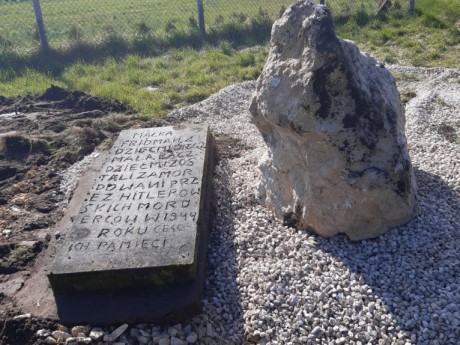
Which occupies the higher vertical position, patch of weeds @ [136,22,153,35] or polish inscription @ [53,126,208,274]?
polish inscription @ [53,126,208,274]

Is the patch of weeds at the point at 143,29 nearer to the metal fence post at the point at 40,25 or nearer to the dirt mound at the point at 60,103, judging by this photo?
the metal fence post at the point at 40,25

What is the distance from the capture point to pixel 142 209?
15.7ft

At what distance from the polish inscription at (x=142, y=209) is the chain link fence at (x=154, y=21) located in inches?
270

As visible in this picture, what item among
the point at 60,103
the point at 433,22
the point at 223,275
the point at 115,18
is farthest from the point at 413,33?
the point at 223,275

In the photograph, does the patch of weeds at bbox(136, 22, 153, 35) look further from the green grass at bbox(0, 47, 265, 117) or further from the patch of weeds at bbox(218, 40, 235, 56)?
the patch of weeds at bbox(218, 40, 235, 56)

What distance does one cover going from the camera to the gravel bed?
375 cm

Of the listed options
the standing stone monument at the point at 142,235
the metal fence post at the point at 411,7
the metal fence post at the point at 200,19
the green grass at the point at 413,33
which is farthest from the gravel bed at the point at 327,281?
the metal fence post at the point at 411,7

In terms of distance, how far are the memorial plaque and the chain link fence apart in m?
6.96

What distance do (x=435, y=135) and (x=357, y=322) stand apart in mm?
3611

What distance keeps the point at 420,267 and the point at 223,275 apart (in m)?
1.65

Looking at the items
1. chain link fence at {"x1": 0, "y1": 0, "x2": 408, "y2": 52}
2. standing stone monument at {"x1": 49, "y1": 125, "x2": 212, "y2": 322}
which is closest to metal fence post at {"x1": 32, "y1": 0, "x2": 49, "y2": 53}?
chain link fence at {"x1": 0, "y1": 0, "x2": 408, "y2": 52}

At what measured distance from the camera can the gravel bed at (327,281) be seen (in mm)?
3750

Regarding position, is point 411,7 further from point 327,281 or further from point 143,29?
point 327,281

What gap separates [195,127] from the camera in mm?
6539
